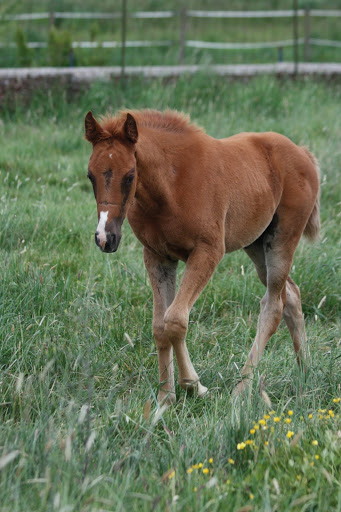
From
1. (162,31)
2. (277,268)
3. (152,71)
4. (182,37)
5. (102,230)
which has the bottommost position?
(162,31)

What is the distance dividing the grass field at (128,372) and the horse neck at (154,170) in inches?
30.0

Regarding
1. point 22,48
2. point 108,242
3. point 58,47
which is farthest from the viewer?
point 22,48

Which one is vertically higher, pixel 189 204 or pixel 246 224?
pixel 189 204

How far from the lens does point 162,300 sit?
4.33m

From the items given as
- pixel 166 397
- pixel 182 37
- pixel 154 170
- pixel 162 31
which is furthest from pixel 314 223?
pixel 162 31

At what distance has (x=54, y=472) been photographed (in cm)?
270

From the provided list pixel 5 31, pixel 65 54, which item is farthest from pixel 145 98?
pixel 5 31

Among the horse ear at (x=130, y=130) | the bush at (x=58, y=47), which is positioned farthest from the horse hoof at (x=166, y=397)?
the bush at (x=58, y=47)

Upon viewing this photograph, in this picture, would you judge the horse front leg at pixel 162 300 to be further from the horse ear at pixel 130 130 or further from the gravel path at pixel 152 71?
the gravel path at pixel 152 71

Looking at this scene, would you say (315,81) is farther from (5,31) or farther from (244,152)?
(244,152)

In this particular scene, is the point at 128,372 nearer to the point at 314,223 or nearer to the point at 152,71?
the point at 314,223

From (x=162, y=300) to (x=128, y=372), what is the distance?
47cm

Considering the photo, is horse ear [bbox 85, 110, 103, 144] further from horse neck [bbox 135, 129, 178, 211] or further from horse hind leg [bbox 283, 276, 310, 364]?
horse hind leg [bbox 283, 276, 310, 364]

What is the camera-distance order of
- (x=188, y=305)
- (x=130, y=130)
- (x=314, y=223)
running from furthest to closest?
(x=314, y=223)
(x=188, y=305)
(x=130, y=130)
